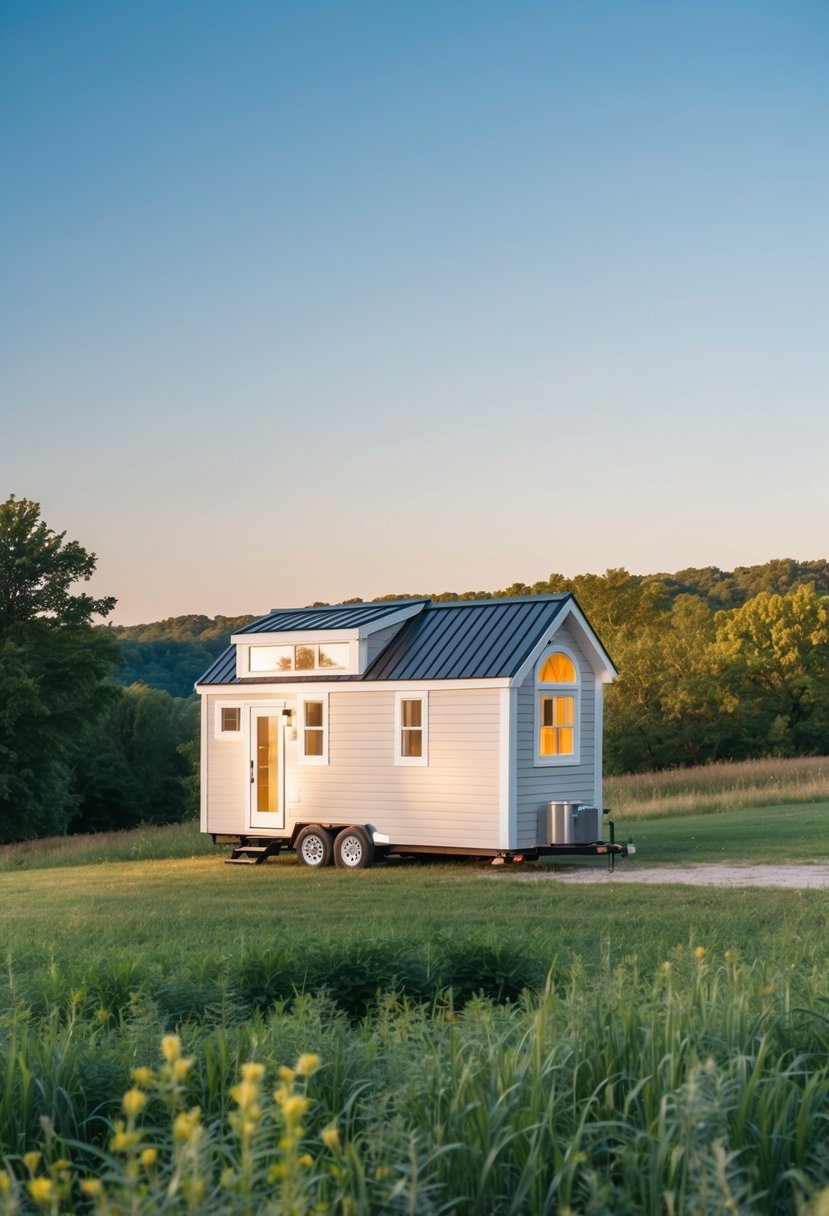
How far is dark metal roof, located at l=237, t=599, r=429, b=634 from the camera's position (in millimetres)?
20781

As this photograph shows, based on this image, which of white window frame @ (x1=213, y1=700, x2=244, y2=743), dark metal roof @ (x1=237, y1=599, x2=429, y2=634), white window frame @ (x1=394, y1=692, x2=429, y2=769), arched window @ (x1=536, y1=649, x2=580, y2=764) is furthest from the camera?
white window frame @ (x1=213, y1=700, x2=244, y2=743)

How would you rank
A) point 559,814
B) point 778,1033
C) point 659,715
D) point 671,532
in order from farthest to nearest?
point 659,715 < point 671,532 < point 559,814 < point 778,1033

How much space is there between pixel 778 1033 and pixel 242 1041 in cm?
212

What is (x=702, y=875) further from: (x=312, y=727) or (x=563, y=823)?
(x=312, y=727)

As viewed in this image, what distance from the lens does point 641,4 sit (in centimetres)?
1950

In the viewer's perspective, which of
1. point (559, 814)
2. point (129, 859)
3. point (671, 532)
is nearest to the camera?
point (559, 814)

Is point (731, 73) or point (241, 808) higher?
point (731, 73)

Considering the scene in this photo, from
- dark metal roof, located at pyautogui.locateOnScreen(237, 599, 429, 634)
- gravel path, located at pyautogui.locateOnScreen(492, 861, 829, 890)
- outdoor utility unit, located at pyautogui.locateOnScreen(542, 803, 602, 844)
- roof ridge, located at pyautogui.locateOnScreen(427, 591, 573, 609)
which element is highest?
roof ridge, located at pyautogui.locateOnScreen(427, 591, 573, 609)

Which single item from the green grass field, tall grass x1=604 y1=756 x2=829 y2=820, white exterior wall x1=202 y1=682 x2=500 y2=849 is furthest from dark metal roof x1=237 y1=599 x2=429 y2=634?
the green grass field

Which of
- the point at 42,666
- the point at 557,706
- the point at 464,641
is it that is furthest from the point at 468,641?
the point at 42,666

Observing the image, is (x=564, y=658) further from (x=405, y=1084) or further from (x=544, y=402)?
(x=405, y=1084)

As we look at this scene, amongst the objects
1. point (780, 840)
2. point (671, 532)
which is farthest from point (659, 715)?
point (780, 840)

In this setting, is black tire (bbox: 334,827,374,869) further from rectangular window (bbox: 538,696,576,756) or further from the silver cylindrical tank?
rectangular window (bbox: 538,696,576,756)

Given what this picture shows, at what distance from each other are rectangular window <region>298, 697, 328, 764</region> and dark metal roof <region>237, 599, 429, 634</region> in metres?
1.14
